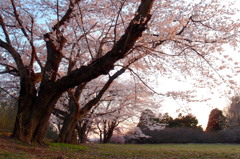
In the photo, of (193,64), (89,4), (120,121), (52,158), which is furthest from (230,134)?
(52,158)

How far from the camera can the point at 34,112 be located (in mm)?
6852

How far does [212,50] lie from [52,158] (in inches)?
181

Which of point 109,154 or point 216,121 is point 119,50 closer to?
point 109,154

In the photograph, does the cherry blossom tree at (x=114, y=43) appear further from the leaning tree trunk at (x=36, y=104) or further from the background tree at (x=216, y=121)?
the background tree at (x=216, y=121)

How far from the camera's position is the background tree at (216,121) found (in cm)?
2333

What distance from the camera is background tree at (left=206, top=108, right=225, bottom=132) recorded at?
23325mm

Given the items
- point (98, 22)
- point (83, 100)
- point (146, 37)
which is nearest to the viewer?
point (146, 37)

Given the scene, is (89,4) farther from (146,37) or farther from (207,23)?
(207,23)

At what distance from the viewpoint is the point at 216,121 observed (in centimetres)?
2294

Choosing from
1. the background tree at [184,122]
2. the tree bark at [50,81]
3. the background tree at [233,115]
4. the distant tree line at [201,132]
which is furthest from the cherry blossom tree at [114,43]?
the background tree at [184,122]

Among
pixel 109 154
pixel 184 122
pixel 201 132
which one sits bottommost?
pixel 109 154

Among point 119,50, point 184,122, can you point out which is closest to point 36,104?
point 119,50

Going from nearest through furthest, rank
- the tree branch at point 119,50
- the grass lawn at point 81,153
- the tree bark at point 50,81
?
the grass lawn at point 81,153
the tree branch at point 119,50
the tree bark at point 50,81

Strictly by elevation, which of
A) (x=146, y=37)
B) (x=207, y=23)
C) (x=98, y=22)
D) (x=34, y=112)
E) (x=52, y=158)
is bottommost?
(x=52, y=158)
